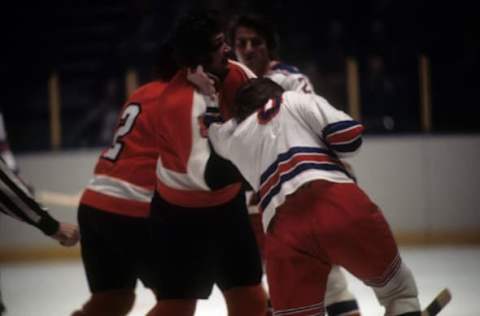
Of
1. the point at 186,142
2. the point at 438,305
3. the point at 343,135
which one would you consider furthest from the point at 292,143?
the point at 438,305

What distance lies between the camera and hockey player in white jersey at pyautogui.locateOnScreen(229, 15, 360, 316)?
354 centimetres

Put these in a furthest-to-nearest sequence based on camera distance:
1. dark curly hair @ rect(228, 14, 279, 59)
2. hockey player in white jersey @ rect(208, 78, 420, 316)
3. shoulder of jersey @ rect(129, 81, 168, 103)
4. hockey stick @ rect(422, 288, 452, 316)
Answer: dark curly hair @ rect(228, 14, 279, 59) < shoulder of jersey @ rect(129, 81, 168, 103) < hockey stick @ rect(422, 288, 452, 316) < hockey player in white jersey @ rect(208, 78, 420, 316)

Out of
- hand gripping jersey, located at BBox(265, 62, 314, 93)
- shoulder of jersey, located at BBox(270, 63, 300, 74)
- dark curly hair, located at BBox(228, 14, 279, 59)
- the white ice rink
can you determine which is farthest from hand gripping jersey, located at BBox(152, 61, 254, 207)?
the white ice rink

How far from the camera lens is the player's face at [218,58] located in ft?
9.76

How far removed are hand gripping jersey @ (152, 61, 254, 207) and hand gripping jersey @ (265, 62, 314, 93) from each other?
0.54 metres

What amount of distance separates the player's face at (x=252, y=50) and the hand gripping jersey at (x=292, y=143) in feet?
3.58

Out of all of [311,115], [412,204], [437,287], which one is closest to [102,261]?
[311,115]

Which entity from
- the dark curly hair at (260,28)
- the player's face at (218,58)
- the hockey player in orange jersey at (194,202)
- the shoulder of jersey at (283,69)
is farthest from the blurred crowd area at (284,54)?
the player's face at (218,58)

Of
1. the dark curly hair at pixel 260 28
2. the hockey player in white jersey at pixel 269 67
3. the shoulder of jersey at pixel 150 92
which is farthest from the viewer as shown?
the dark curly hair at pixel 260 28

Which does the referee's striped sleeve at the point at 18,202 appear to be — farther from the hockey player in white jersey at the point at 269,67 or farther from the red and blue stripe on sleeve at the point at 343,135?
the hockey player in white jersey at the point at 269,67

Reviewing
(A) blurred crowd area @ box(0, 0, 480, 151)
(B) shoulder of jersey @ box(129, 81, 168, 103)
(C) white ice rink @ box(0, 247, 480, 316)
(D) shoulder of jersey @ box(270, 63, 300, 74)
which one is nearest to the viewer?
(B) shoulder of jersey @ box(129, 81, 168, 103)

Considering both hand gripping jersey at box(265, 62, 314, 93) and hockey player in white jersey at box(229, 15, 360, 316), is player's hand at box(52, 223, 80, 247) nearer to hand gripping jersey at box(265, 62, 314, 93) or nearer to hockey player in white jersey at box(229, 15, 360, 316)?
hockey player in white jersey at box(229, 15, 360, 316)

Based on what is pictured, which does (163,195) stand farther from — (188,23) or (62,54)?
(62,54)

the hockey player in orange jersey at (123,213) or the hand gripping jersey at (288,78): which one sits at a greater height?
the hand gripping jersey at (288,78)
